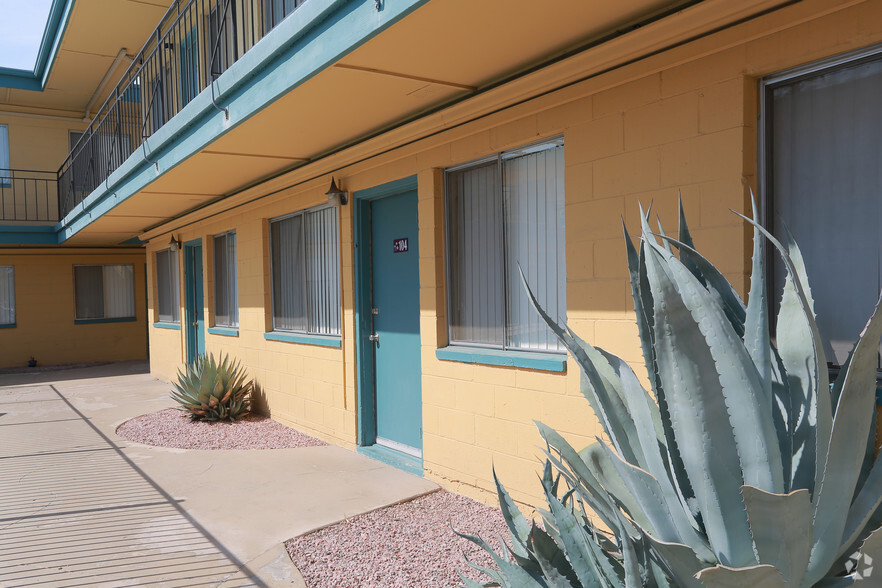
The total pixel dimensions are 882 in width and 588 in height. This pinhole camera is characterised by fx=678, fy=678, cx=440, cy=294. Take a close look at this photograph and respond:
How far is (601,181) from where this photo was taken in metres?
4.26

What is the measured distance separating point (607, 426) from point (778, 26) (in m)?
2.30

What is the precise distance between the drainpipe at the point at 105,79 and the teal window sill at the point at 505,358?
12.0 metres

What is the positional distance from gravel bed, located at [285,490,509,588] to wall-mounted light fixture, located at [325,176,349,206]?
317cm

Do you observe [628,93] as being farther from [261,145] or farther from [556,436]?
[261,145]

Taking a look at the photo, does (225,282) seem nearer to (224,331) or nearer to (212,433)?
(224,331)

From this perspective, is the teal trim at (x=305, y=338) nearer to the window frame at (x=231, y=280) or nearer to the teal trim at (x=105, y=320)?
the window frame at (x=231, y=280)

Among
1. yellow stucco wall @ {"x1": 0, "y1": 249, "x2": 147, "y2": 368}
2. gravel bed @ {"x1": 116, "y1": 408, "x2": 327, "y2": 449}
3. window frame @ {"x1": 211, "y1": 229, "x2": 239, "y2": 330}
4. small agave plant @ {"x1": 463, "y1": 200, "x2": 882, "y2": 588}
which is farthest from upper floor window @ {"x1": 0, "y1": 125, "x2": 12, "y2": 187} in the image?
small agave plant @ {"x1": 463, "y1": 200, "x2": 882, "y2": 588}

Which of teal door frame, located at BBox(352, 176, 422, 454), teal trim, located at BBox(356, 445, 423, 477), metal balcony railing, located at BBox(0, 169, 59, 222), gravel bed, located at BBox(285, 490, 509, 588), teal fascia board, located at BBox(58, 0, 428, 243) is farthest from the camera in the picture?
metal balcony railing, located at BBox(0, 169, 59, 222)

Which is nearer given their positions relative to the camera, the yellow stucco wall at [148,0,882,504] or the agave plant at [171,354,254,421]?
the yellow stucco wall at [148,0,882,504]

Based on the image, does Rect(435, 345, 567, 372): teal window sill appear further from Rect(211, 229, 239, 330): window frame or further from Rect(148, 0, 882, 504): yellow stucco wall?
Rect(211, 229, 239, 330): window frame

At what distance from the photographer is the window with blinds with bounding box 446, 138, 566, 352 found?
4789mm

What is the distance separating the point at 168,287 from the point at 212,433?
6.66 metres

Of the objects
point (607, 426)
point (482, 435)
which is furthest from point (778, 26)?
point (482, 435)

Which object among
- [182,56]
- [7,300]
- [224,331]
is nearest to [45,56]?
[7,300]
